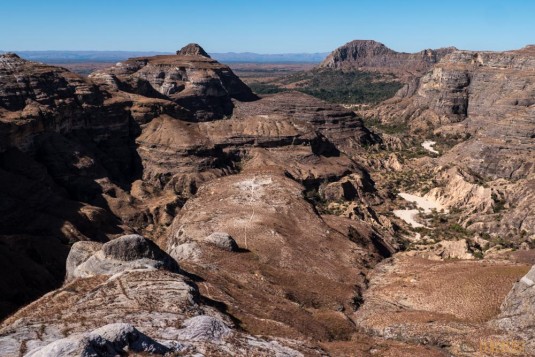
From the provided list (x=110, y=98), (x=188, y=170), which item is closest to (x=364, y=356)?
(x=188, y=170)

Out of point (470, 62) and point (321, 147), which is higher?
point (470, 62)

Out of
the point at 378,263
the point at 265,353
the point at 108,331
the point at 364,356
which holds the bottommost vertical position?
the point at 378,263

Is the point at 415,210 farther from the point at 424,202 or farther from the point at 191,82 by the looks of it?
the point at 191,82

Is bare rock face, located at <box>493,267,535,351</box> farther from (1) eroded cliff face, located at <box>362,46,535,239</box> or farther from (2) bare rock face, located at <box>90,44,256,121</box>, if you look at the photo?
(2) bare rock face, located at <box>90,44,256,121</box>

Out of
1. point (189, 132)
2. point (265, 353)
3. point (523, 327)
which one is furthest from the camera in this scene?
point (189, 132)

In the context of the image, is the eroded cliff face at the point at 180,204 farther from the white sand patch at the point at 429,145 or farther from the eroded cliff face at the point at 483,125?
the eroded cliff face at the point at 483,125

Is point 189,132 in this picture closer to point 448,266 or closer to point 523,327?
point 448,266

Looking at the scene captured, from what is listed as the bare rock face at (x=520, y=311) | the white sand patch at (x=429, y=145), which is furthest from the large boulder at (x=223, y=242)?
the white sand patch at (x=429, y=145)

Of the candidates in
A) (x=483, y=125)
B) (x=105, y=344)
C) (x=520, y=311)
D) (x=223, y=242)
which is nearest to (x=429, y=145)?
(x=483, y=125)
